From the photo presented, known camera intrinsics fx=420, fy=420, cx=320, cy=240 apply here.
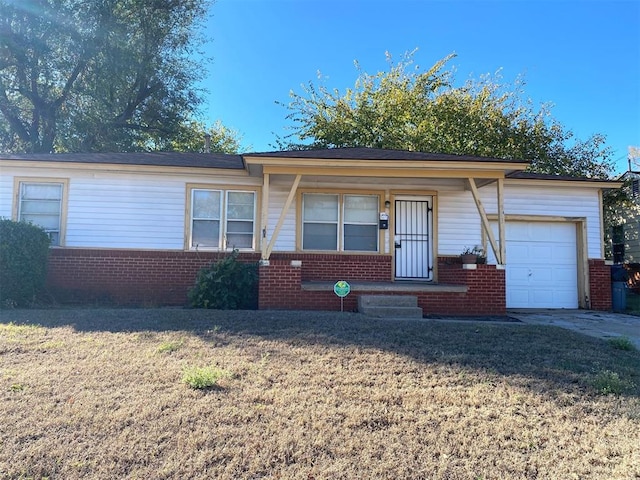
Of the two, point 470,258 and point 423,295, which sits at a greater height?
point 470,258

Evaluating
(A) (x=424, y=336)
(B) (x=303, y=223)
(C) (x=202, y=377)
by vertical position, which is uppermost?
(B) (x=303, y=223)

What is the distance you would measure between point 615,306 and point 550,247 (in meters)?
2.06

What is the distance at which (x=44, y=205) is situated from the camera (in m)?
9.31

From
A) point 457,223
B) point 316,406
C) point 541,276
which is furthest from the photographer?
point 541,276

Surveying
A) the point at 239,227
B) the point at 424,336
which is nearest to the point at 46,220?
the point at 239,227

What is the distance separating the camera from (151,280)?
925cm

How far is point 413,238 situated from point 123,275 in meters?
6.59

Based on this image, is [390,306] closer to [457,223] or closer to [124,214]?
[457,223]

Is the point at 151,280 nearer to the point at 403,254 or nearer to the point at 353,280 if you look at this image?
the point at 353,280

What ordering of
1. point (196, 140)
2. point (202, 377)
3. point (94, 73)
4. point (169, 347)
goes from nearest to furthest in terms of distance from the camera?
point (202, 377) < point (169, 347) < point (94, 73) < point (196, 140)

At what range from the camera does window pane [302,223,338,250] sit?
9.68 m

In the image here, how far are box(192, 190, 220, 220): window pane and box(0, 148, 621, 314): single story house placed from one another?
0.07 feet

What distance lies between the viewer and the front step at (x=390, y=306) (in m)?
7.49

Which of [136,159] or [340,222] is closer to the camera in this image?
[136,159]
